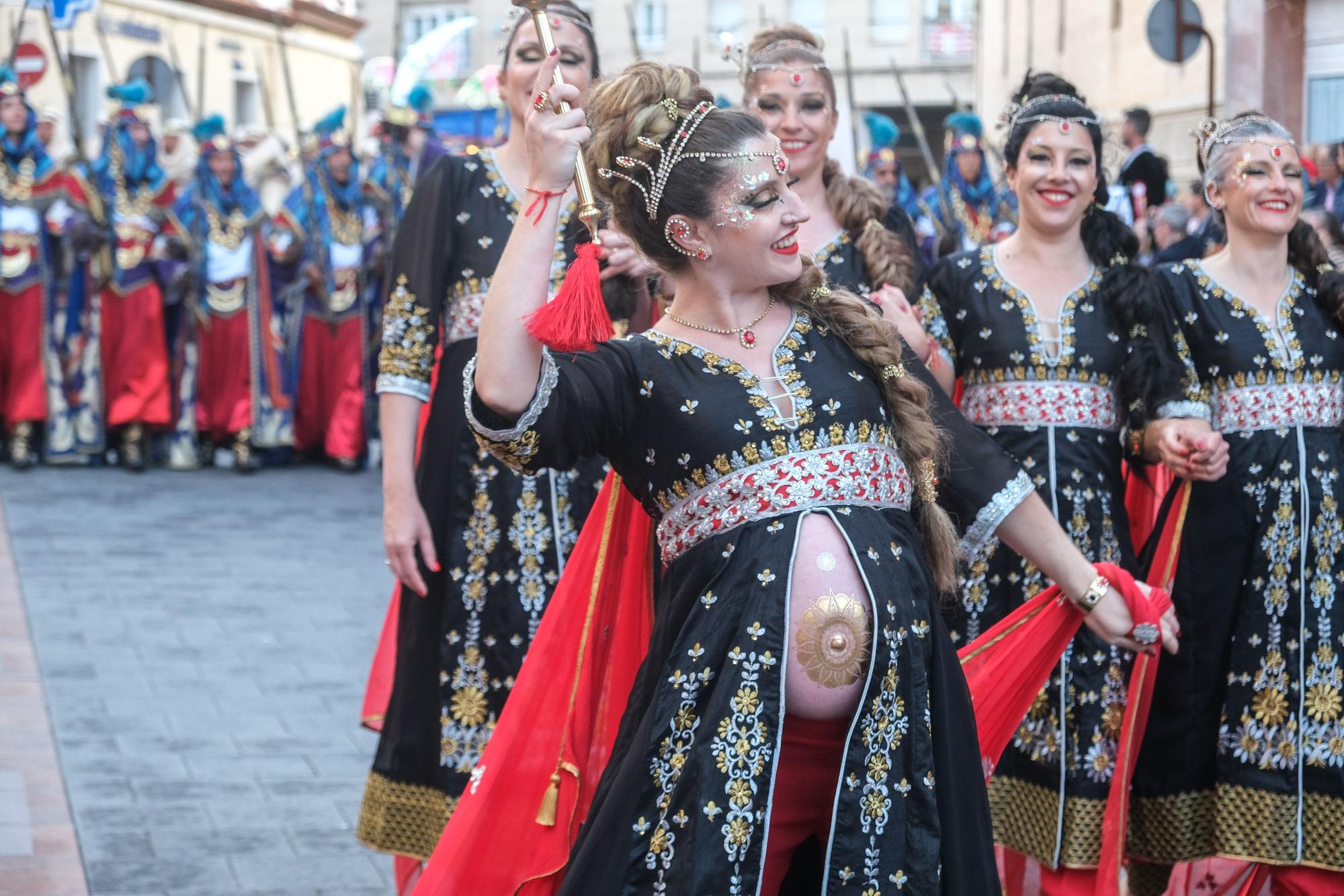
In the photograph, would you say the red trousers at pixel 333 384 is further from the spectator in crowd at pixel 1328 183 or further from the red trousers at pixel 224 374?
the spectator in crowd at pixel 1328 183

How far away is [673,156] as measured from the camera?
111 inches

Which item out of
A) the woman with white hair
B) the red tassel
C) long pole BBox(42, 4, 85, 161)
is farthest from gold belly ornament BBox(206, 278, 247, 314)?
the red tassel

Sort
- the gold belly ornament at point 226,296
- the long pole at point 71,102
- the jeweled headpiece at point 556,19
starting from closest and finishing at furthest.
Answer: the jeweled headpiece at point 556,19 < the gold belly ornament at point 226,296 < the long pole at point 71,102

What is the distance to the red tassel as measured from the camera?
259 centimetres

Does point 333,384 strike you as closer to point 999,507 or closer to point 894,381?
point 999,507

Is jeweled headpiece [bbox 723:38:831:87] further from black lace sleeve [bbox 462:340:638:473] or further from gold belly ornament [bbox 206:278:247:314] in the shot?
gold belly ornament [bbox 206:278:247:314]

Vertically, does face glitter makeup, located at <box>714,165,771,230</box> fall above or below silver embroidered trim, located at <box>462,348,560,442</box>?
above

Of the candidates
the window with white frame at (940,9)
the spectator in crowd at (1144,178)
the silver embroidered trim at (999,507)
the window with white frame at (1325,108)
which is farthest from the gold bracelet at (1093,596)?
the window with white frame at (940,9)

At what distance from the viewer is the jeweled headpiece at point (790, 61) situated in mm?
4141

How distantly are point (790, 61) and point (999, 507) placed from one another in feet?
4.95

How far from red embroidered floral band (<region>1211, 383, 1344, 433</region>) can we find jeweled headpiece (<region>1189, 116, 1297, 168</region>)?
0.59 m

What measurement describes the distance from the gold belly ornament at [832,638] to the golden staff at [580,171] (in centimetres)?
64

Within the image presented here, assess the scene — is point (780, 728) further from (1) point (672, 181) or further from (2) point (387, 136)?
(2) point (387, 136)

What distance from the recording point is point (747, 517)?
2701 mm
